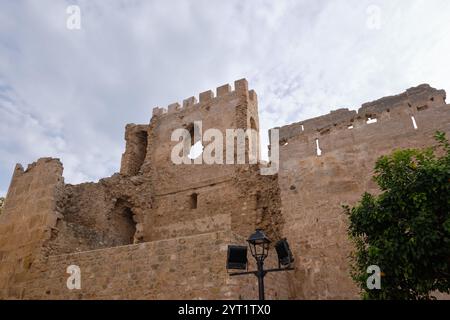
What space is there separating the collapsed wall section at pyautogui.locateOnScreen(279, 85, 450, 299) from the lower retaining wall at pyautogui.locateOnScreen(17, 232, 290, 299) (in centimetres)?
121

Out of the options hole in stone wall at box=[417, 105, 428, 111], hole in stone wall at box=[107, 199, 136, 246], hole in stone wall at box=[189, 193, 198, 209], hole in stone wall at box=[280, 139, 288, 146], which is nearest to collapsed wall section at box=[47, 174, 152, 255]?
hole in stone wall at box=[107, 199, 136, 246]

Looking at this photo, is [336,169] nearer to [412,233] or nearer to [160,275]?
[412,233]

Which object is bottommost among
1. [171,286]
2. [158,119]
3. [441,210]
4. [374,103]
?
[171,286]

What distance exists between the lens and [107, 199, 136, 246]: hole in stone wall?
15.9 meters

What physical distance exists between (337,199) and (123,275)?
677 centimetres

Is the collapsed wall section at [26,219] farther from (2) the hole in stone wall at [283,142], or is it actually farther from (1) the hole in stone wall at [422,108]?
(1) the hole in stone wall at [422,108]

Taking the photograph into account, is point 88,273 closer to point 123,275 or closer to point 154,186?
point 123,275

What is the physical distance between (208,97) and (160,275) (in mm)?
Result: 9965

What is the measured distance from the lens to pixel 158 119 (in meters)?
19.1

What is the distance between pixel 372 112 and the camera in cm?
1271

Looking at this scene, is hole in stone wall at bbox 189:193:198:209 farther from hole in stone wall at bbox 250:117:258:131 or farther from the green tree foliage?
the green tree foliage

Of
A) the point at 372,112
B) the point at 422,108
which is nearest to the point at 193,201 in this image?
the point at 372,112

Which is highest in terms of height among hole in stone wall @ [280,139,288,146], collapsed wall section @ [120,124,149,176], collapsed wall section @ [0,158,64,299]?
collapsed wall section @ [120,124,149,176]

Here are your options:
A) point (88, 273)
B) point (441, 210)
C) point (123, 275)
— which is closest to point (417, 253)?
point (441, 210)
